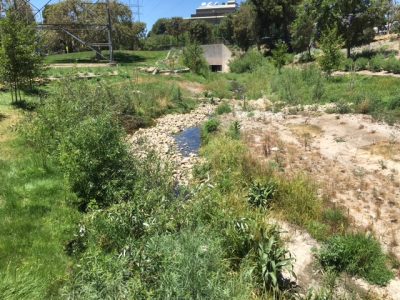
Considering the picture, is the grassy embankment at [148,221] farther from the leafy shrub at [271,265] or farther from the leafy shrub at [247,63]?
the leafy shrub at [247,63]

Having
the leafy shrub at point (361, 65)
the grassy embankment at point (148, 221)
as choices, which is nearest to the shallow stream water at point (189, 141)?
the grassy embankment at point (148, 221)

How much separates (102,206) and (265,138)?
769cm

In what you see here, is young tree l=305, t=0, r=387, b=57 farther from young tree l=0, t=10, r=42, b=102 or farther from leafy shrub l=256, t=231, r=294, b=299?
leafy shrub l=256, t=231, r=294, b=299

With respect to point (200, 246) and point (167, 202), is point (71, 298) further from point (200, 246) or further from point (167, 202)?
point (167, 202)

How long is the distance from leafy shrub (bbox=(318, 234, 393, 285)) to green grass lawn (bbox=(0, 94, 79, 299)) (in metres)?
4.37

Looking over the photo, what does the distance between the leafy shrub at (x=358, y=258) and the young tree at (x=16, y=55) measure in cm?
1333

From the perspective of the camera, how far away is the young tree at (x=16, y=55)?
1449cm

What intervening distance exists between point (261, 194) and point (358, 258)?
2617mm

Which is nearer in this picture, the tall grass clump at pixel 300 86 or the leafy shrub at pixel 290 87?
the tall grass clump at pixel 300 86

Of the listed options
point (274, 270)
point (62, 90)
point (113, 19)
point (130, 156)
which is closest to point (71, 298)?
point (274, 270)

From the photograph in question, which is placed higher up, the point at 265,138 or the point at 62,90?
the point at 62,90

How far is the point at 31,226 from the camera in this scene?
24.5ft

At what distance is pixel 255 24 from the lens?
47.8m

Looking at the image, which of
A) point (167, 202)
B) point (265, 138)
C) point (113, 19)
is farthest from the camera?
point (113, 19)
